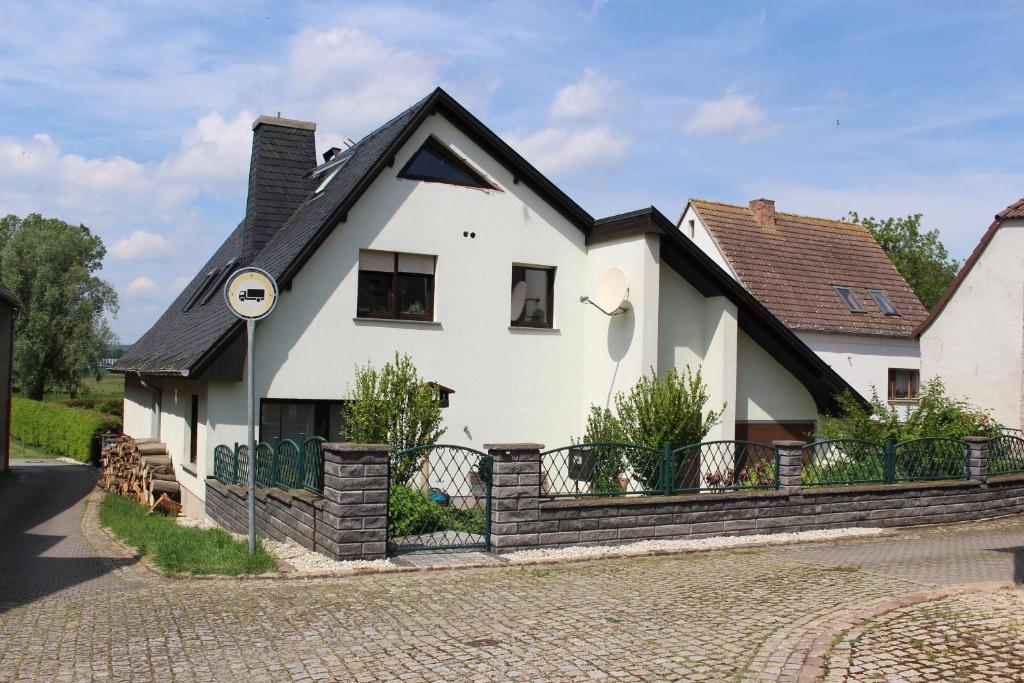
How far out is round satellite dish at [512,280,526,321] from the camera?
17.3 m

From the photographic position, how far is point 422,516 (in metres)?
11.2

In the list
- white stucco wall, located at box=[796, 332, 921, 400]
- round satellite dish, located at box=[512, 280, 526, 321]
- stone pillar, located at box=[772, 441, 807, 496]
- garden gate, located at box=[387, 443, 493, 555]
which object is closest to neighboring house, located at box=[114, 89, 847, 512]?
round satellite dish, located at box=[512, 280, 526, 321]

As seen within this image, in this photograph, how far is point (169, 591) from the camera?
28.3 ft

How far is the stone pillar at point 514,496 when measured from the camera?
34.2 ft

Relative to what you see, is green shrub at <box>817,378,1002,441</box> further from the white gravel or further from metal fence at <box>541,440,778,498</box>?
the white gravel

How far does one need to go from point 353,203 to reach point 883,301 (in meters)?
21.5

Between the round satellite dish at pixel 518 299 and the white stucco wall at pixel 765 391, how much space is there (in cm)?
407

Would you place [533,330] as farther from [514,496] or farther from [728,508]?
[514,496]

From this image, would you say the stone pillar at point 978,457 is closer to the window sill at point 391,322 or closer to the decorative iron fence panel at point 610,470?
the decorative iron fence panel at point 610,470

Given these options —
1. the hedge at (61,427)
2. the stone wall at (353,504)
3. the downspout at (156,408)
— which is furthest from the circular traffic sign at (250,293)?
the hedge at (61,427)

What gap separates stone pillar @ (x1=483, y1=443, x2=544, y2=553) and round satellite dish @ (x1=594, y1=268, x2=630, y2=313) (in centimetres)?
598

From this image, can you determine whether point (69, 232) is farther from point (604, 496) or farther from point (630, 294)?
point (604, 496)

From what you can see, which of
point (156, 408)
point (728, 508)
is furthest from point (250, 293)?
point (156, 408)

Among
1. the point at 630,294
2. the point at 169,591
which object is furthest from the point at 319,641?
the point at 630,294
